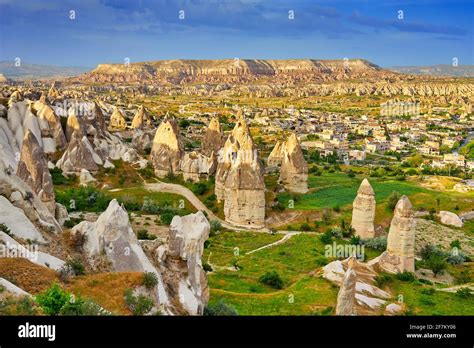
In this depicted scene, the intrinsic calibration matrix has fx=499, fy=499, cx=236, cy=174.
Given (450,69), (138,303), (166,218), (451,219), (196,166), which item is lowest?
(451,219)

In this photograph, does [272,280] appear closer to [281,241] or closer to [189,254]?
[281,241]

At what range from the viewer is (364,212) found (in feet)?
102

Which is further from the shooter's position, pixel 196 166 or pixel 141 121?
pixel 141 121

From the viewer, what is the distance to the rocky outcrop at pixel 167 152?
41.1 m

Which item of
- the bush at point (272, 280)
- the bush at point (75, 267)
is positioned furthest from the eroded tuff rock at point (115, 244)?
the bush at point (272, 280)

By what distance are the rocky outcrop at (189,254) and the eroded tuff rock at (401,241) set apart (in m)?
14.4

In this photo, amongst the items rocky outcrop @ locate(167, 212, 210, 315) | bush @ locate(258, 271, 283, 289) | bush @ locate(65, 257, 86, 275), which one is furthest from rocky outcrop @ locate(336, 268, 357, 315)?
bush @ locate(258, 271, 283, 289)

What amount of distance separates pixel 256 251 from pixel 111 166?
53.0 feet

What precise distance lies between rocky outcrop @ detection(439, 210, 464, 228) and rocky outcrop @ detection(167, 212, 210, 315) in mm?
27604

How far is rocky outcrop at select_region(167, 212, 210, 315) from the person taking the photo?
1252 centimetres

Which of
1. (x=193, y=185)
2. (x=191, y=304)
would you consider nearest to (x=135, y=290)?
(x=191, y=304)

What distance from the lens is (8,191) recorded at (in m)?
14.5

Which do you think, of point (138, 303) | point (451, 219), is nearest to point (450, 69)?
point (451, 219)

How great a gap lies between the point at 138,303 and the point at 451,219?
3193cm
